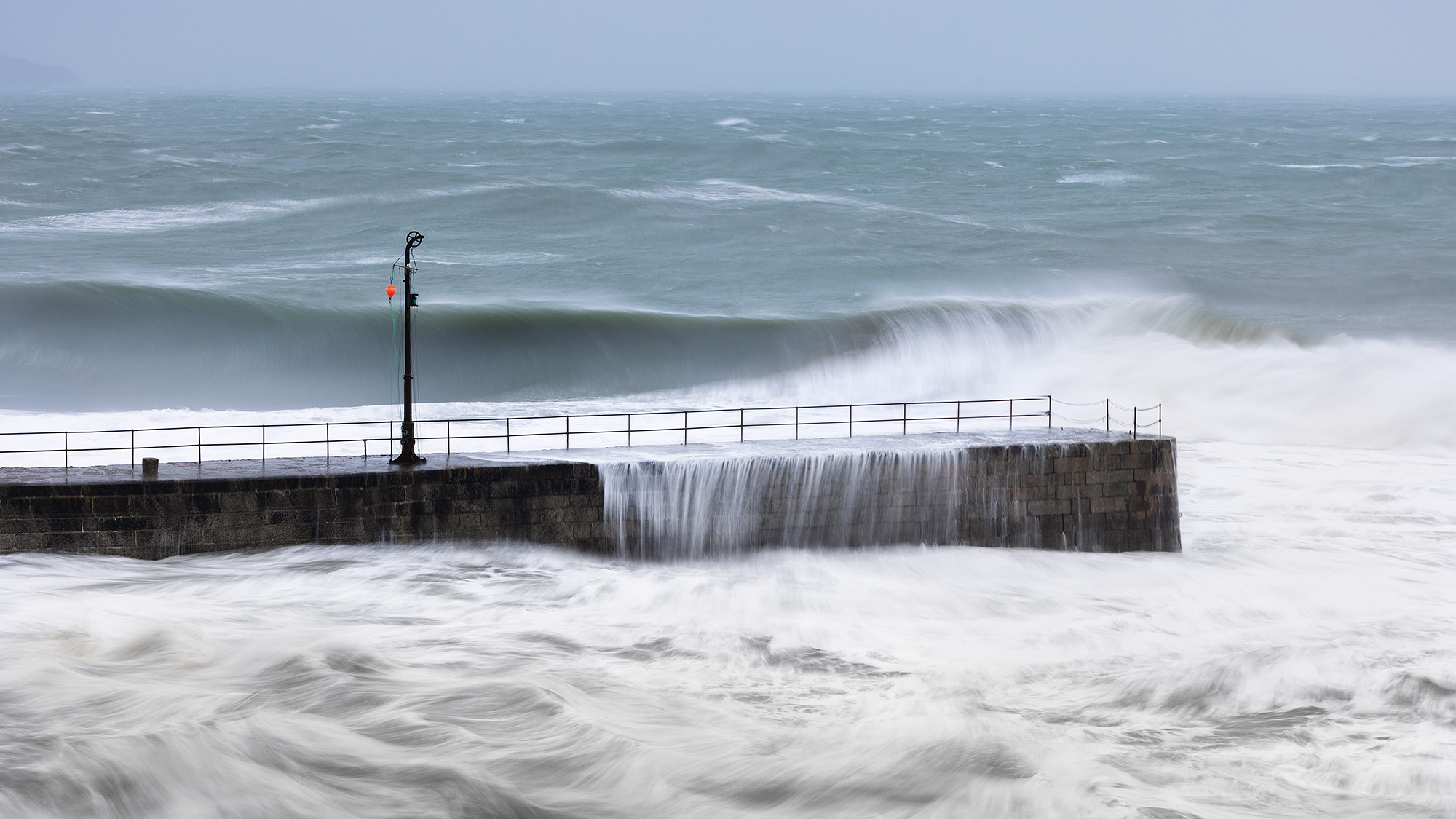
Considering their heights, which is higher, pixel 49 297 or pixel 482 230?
pixel 482 230

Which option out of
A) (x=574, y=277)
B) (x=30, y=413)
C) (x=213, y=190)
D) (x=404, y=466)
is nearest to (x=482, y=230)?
(x=574, y=277)

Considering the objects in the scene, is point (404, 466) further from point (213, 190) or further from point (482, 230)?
point (213, 190)

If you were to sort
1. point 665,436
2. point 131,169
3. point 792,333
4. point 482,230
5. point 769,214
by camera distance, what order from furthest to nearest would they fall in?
point 131,169 → point 769,214 → point 482,230 → point 792,333 → point 665,436

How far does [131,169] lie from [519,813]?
6299 centimetres

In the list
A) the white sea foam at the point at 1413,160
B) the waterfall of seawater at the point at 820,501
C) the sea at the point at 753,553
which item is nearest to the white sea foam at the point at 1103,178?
the sea at the point at 753,553

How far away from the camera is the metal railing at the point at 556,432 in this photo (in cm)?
2067

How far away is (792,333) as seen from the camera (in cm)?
3375

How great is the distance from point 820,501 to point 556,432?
6.85 m

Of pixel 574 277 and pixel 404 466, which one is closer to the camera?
pixel 404 466

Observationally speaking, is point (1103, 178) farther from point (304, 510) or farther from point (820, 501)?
point (304, 510)

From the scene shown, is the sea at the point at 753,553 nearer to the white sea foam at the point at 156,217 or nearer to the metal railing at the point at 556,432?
the white sea foam at the point at 156,217

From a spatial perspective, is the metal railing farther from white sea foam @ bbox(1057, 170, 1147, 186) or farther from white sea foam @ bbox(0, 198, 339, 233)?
white sea foam @ bbox(1057, 170, 1147, 186)

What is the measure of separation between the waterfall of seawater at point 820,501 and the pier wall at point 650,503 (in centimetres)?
2

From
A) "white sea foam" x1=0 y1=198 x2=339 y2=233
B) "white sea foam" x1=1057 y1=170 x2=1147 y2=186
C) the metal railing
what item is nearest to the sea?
"white sea foam" x1=0 y1=198 x2=339 y2=233
